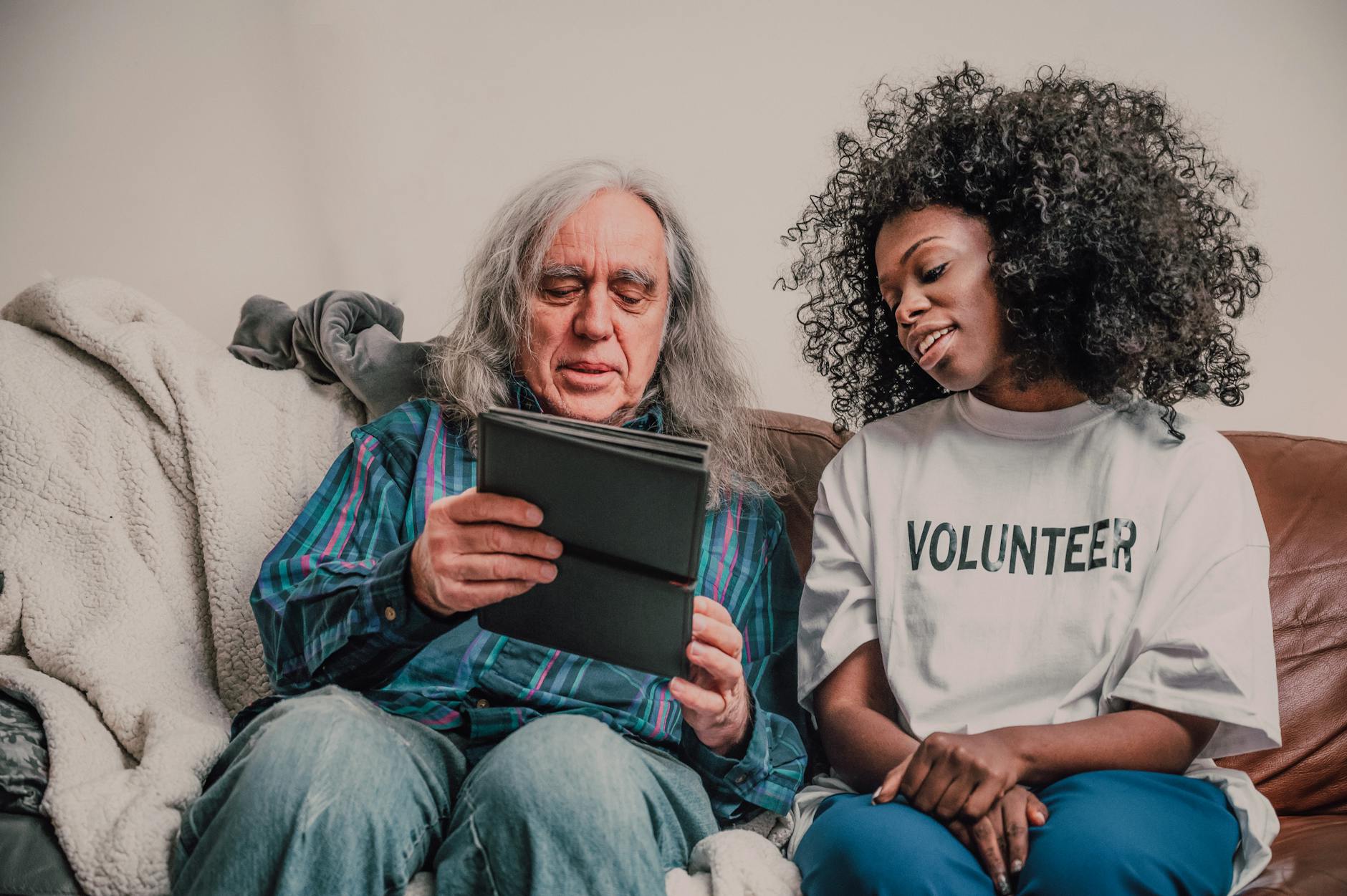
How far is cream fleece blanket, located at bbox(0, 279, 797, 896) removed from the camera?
128cm

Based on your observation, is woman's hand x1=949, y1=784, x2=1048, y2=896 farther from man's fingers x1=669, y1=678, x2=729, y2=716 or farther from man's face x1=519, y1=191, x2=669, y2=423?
man's face x1=519, y1=191, x2=669, y2=423

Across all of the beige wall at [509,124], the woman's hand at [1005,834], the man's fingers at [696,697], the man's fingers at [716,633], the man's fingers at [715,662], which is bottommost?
the woman's hand at [1005,834]

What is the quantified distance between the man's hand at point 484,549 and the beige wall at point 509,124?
1141 millimetres

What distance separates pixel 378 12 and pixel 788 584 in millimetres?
1383

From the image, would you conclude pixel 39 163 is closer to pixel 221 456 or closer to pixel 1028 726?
pixel 221 456

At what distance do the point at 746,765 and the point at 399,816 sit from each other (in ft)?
1.38

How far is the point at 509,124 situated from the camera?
2.07m

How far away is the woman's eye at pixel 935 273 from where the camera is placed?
127 cm

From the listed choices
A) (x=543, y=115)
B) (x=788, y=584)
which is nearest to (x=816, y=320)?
(x=788, y=584)

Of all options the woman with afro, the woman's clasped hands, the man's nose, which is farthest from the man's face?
the woman's clasped hands

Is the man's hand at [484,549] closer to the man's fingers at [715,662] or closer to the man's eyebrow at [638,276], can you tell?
the man's fingers at [715,662]

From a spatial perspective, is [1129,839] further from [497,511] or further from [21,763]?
[21,763]

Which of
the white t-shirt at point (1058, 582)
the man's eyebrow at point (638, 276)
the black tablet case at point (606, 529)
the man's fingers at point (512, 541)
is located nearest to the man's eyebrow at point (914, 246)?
the white t-shirt at point (1058, 582)

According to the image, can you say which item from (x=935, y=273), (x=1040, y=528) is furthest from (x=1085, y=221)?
(x=1040, y=528)
